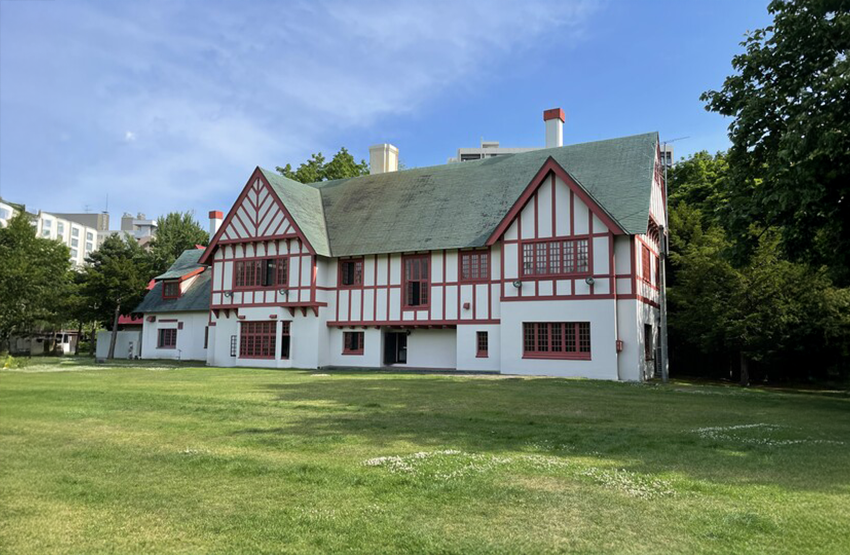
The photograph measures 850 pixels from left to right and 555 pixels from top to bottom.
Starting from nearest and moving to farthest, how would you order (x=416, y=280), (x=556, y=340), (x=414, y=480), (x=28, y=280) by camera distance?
(x=414, y=480) → (x=556, y=340) → (x=416, y=280) → (x=28, y=280)

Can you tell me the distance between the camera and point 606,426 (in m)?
11.4

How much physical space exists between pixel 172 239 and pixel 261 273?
32272 mm

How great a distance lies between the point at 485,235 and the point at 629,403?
580 inches

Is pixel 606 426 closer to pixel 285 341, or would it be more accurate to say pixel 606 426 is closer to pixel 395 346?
pixel 395 346

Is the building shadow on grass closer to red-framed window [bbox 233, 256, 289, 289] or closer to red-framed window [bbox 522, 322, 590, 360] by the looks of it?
red-framed window [bbox 522, 322, 590, 360]

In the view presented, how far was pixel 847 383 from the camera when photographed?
98.2ft

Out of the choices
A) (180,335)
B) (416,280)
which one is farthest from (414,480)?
(180,335)

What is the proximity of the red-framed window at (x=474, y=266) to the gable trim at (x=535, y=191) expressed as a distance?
1.14 meters

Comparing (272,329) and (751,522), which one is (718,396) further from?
(272,329)

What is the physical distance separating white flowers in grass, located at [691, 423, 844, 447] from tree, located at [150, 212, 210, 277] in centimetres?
5658

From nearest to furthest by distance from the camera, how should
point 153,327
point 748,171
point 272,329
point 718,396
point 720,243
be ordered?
point 748,171
point 718,396
point 720,243
point 272,329
point 153,327

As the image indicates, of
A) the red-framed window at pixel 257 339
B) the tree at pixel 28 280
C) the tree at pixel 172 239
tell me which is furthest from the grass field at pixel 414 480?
the tree at pixel 172 239

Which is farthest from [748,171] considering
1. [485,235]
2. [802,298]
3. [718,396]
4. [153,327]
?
[153,327]

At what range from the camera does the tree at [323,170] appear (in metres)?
51.2
